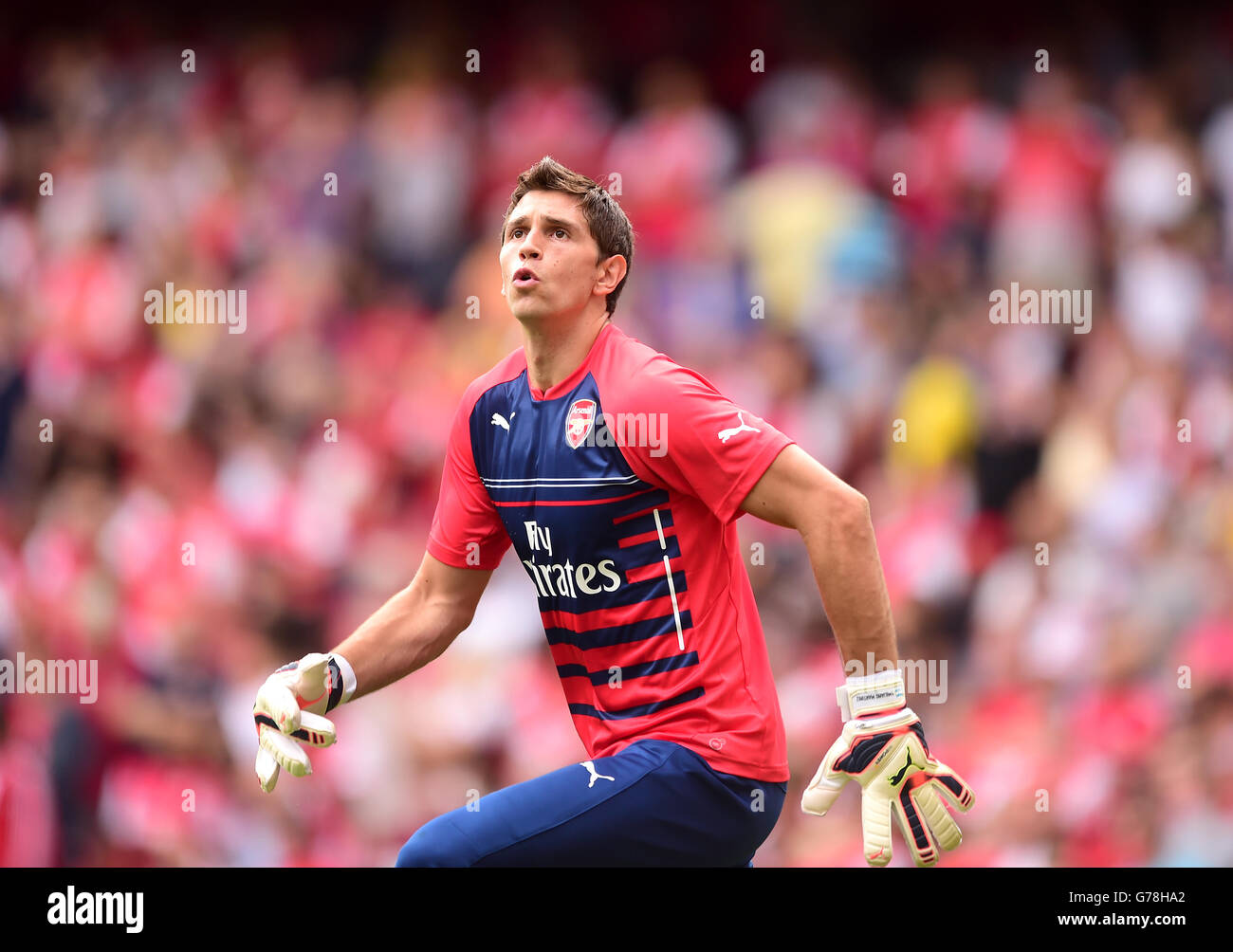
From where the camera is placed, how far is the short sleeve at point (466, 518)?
4594mm

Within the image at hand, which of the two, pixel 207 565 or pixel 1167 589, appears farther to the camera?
pixel 207 565

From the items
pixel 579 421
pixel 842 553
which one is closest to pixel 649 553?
pixel 579 421

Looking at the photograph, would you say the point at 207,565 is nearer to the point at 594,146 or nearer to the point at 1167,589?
the point at 594,146

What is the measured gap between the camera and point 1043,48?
10094mm

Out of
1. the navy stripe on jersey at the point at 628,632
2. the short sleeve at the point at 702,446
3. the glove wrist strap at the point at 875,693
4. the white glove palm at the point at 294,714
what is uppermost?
the short sleeve at the point at 702,446

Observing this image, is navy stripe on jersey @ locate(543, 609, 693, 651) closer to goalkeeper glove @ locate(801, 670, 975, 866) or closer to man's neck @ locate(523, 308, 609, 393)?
goalkeeper glove @ locate(801, 670, 975, 866)

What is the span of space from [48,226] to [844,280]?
18.6 ft

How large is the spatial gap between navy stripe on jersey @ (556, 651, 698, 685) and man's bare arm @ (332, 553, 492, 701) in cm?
52

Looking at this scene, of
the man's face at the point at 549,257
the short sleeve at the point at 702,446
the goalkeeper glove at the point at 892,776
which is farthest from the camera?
the man's face at the point at 549,257

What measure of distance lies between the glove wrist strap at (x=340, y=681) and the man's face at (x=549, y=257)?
112 cm

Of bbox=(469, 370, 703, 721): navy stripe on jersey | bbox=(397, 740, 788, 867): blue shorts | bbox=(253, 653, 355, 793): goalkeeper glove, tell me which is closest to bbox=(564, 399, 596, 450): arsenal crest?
bbox=(469, 370, 703, 721): navy stripe on jersey

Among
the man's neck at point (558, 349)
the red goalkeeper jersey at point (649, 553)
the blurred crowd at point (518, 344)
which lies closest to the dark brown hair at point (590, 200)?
the man's neck at point (558, 349)

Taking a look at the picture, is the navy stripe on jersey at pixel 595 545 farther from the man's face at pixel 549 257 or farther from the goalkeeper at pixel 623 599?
the man's face at pixel 549 257
